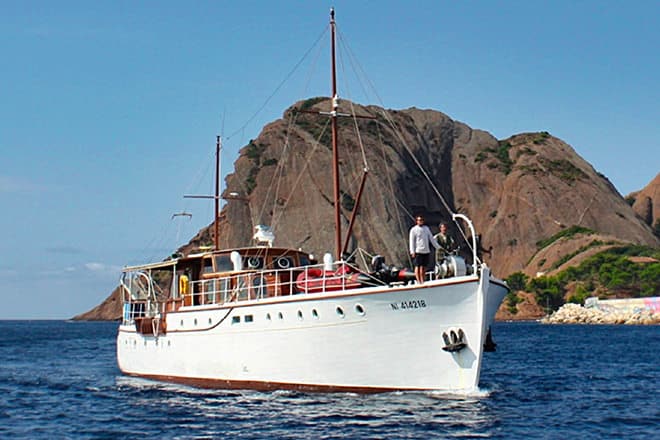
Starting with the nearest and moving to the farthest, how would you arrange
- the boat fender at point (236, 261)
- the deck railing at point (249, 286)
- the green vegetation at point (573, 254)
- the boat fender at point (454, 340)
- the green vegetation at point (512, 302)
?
1. the boat fender at point (454, 340)
2. the deck railing at point (249, 286)
3. the boat fender at point (236, 261)
4. the green vegetation at point (512, 302)
5. the green vegetation at point (573, 254)

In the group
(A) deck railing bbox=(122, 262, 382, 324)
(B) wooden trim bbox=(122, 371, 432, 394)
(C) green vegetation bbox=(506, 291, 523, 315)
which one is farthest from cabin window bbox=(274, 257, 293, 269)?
(C) green vegetation bbox=(506, 291, 523, 315)

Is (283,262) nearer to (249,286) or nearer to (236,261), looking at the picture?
(236,261)

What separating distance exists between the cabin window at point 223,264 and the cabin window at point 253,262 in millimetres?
527

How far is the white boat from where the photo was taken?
77.7 feet

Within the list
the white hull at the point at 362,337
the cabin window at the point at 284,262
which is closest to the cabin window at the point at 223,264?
the cabin window at the point at 284,262

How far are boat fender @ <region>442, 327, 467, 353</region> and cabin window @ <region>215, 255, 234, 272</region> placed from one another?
32.9 ft

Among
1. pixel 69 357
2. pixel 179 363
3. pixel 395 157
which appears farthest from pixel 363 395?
pixel 395 157

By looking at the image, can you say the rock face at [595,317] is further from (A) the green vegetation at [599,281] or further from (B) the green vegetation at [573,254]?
(B) the green vegetation at [573,254]

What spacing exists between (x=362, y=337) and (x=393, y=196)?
115m

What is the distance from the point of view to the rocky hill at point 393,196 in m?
152

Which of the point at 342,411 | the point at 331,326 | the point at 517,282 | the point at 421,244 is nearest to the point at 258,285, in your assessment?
the point at 331,326

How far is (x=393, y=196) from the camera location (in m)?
139

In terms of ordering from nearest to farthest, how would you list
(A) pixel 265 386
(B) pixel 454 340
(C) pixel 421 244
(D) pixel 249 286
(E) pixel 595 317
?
(B) pixel 454 340, (C) pixel 421 244, (A) pixel 265 386, (D) pixel 249 286, (E) pixel 595 317

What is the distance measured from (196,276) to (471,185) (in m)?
172
